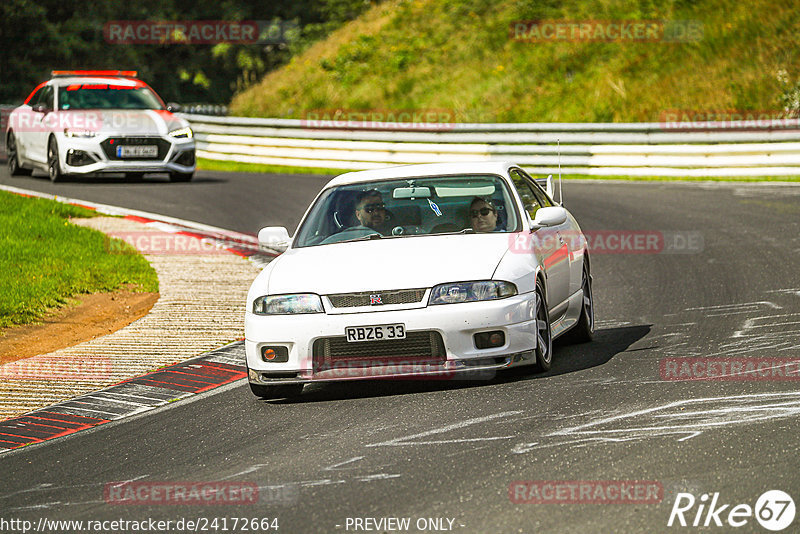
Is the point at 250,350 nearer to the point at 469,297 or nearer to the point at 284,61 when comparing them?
the point at 469,297

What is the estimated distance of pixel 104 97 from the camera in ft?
70.2

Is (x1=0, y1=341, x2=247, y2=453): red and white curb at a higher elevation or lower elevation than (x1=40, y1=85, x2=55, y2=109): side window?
lower

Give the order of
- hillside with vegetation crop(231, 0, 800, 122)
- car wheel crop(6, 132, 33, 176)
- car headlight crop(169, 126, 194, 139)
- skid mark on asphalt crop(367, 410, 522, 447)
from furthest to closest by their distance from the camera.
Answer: hillside with vegetation crop(231, 0, 800, 122), car wheel crop(6, 132, 33, 176), car headlight crop(169, 126, 194, 139), skid mark on asphalt crop(367, 410, 522, 447)

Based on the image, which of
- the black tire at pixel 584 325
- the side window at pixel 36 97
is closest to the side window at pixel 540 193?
the black tire at pixel 584 325

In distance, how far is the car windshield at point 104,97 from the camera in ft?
69.6

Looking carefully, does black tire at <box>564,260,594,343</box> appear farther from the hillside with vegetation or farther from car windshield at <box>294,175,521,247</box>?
the hillside with vegetation

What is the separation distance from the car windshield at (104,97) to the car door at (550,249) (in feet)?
43.4

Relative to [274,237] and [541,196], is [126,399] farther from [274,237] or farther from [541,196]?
[541,196]

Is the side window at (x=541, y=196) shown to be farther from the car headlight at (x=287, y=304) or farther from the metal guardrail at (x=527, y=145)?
the metal guardrail at (x=527, y=145)

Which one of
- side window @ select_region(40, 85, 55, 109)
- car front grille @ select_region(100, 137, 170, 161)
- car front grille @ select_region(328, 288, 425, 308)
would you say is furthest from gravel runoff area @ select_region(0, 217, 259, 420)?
side window @ select_region(40, 85, 55, 109)

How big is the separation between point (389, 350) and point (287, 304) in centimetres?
73

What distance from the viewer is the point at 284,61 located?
52.3 metres

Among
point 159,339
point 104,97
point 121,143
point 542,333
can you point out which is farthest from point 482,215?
point 104,97

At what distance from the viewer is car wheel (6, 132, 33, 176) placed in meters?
22.4
